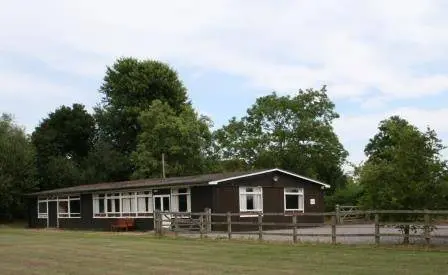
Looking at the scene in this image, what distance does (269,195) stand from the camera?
1454 inches

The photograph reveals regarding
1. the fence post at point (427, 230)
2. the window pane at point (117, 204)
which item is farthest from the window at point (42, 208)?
the fence post at point (427, 230)

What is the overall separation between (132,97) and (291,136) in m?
16.7

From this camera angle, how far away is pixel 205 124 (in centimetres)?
5847

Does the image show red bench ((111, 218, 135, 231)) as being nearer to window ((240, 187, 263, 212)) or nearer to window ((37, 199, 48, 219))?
window ((240, 187, 263, 212))

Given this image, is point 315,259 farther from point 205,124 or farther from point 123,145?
point 123,145

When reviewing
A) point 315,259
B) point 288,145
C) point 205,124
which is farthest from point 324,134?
point 315,259

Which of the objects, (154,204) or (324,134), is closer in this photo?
(154,204)

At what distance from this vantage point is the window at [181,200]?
36.0 metres

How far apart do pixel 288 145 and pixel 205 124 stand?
7784 mm

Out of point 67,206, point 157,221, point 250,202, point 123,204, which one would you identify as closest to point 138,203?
point 123,204

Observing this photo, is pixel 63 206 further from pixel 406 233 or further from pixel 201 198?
pixel 406 233

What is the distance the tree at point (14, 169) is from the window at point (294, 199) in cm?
2320

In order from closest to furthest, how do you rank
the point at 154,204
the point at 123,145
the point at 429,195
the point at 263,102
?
the point at 429,195, the point at 154,204, the point at 263,102, the point at 123,145

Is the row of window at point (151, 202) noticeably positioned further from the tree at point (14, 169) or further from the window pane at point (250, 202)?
the tree at point (14, 169)
